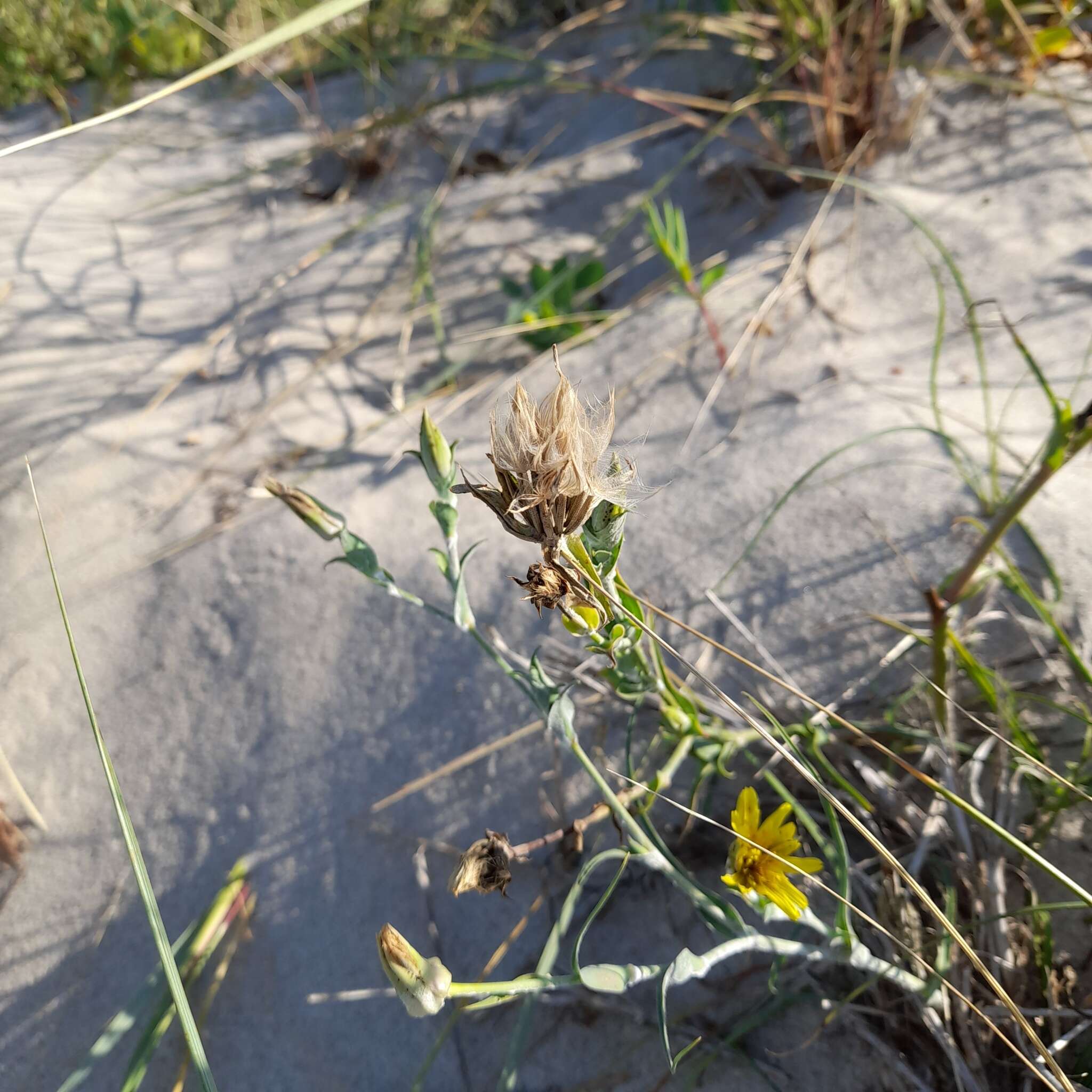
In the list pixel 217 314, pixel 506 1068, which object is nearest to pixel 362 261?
pixel 217 314

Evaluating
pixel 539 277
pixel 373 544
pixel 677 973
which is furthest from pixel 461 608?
pixel 539 277

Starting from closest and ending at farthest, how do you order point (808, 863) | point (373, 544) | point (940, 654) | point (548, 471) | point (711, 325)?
point (548, 471), point (808, 863), point (940, 654), point (373, 544), point (711, 325)

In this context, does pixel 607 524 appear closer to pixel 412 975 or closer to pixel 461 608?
pixel 461 608

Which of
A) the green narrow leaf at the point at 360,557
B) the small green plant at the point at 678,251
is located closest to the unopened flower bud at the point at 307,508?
the green narrow leaf at the point at 360,557

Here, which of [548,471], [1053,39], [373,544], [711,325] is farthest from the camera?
[1053,39]

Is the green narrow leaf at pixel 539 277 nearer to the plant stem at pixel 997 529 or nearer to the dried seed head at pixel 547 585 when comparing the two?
the plant stem at pixel 997 529
